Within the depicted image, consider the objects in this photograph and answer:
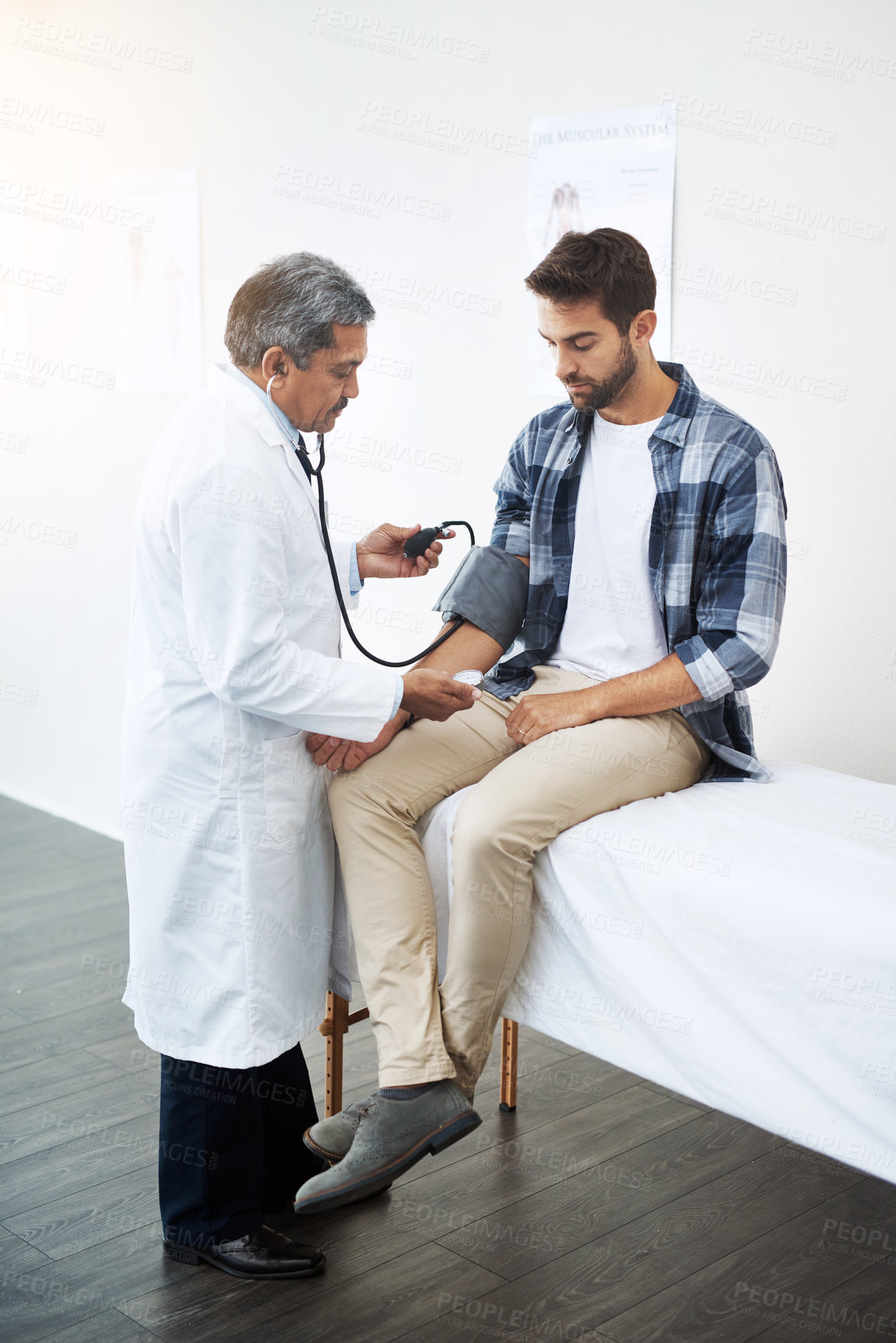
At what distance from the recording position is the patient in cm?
160

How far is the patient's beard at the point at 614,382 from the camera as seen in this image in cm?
184

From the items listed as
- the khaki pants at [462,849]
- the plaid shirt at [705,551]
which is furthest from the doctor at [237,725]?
the plaid shirt at [705,551]


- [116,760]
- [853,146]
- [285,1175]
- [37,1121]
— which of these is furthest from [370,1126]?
[116,760]

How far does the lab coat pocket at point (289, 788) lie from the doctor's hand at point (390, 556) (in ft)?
1.27

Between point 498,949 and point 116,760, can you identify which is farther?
point 116,760

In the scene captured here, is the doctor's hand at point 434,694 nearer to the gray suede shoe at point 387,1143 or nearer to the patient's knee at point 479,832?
the patient's knee at point 479,832

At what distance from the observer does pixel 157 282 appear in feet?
10.9

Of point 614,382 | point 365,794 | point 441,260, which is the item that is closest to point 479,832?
point 365,794

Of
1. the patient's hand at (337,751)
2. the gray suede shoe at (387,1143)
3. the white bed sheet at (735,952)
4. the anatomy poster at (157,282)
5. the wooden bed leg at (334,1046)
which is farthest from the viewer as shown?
the anatomy poster at (157,282)

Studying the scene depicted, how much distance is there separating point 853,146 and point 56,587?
266 centimetres

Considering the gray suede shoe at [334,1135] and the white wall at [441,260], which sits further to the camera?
the white wall at [441,260]

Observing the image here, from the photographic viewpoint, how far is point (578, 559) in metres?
1.93

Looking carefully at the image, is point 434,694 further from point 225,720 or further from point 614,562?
point 614,562

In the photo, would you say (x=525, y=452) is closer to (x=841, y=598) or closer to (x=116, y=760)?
(x=841, y=598)
